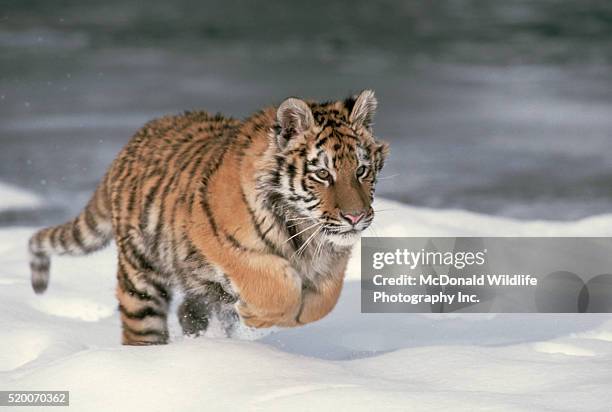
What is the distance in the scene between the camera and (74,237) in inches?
193

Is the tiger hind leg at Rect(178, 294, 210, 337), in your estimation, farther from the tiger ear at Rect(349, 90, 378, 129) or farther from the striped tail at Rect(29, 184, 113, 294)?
the tiger ear at Rect(349, 90, 378, 129)

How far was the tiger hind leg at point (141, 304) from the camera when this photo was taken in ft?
14.6

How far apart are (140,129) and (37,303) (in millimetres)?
1330

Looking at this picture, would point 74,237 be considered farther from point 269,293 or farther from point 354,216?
point 354,216

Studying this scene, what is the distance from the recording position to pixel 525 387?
3.72m

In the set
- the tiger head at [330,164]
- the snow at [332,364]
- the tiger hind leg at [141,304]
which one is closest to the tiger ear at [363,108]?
the tiger head at [330,164]

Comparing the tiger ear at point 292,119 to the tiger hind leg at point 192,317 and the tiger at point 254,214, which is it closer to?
the tiger at point 254,214

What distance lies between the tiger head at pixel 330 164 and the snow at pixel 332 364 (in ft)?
0.92

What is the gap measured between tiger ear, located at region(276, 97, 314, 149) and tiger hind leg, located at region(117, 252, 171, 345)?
3.00 feet

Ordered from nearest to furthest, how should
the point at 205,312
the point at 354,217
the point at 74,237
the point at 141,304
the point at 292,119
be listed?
the point at 354,217
the point at 292,119
the point at 141,304
the point at 205,312
the point at 74,237

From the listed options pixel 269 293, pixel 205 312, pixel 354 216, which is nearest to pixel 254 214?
pixel 269 293

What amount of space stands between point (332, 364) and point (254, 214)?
2.05 feet

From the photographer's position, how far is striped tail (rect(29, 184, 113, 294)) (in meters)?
4.81

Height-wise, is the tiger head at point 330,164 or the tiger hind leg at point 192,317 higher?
the tiger head at point 330,164
